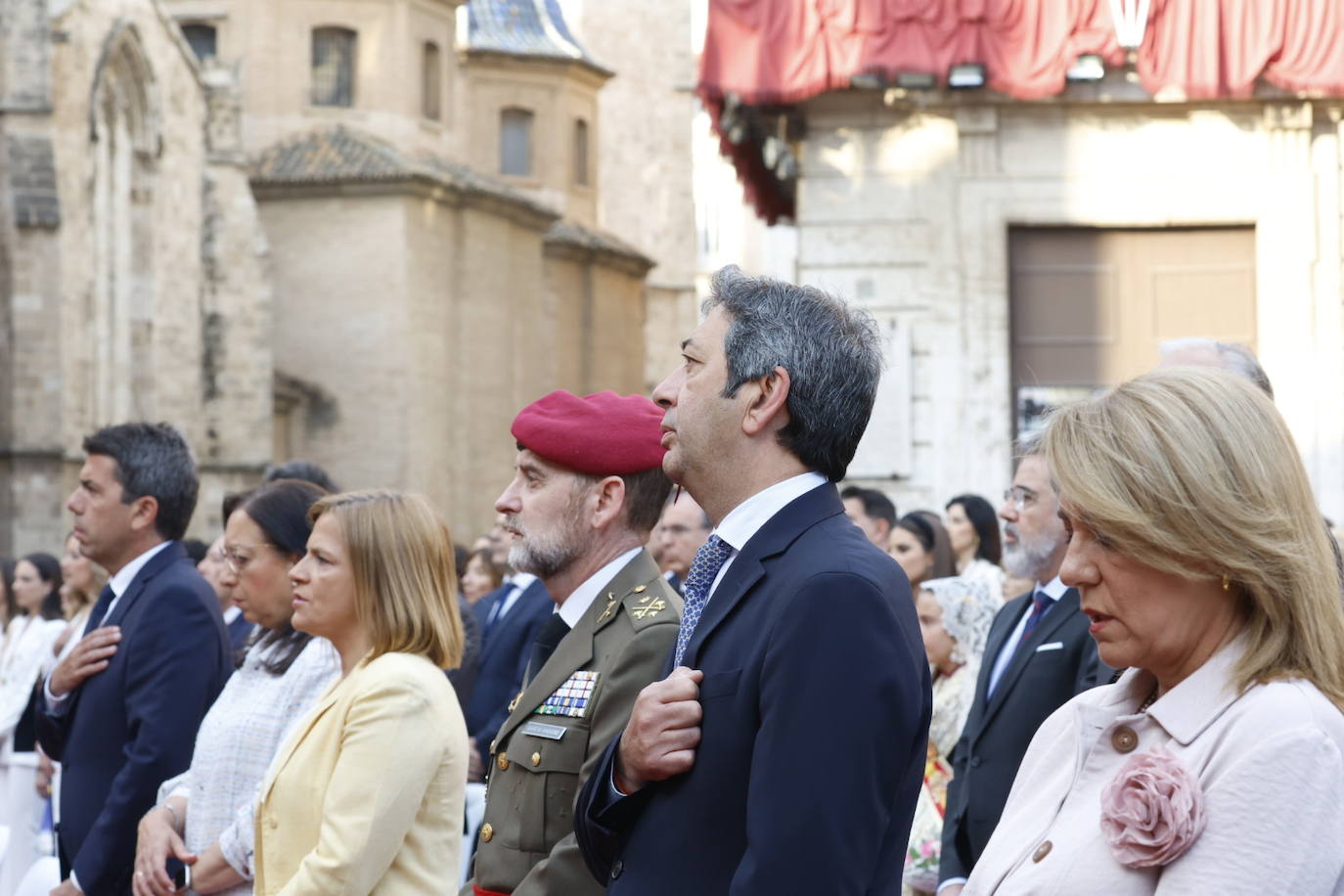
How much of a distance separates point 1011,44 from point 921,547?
923 centimetres

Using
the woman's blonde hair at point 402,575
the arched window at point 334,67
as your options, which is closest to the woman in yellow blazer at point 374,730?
the woman's blonde hair at point 402,575

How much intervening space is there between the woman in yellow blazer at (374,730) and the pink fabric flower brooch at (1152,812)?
2380 mm

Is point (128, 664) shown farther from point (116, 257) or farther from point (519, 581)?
point (116, 257)

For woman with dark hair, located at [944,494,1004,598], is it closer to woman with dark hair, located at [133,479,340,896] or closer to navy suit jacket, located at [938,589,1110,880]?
navy suit jacket, located at [938,589,1110,880]

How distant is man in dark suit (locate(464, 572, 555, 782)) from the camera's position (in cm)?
898

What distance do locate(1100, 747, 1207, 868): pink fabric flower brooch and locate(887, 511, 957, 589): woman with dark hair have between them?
5.80 metres

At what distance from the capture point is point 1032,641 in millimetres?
5559

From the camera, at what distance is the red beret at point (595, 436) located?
15.1 feet

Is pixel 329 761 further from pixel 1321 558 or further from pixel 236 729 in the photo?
pixel 1321 558

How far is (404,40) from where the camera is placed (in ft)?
147

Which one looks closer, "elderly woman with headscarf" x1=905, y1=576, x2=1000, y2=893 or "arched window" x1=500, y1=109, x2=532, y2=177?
"elderly woman with headscarf" x1=905, y1=576, x2=1000, y2=893

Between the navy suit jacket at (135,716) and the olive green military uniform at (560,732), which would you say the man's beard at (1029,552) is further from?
the navy suit jacket at (135,716)

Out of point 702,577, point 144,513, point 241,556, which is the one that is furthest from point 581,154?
point 702,577

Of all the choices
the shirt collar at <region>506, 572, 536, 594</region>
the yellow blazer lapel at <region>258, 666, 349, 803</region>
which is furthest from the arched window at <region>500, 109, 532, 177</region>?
the yellow blazer lapel at <region>258, 666, 349, 803</region>
